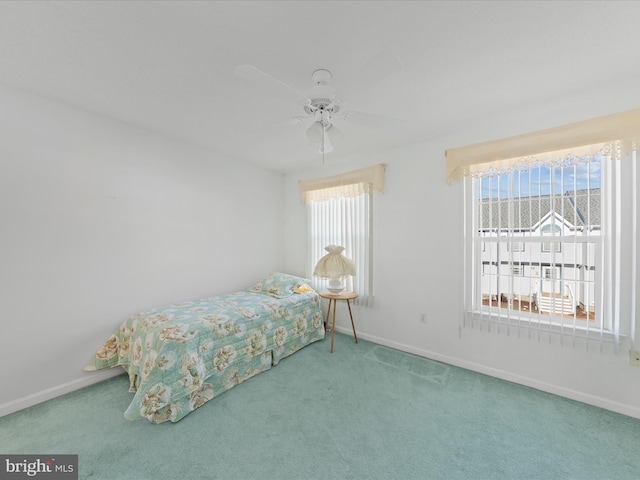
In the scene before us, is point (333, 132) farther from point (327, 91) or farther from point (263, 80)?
point (263, 80)

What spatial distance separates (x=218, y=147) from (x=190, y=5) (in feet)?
6.54

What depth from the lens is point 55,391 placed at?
212 centimetres

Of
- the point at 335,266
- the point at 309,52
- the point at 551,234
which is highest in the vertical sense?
the point at 309,52

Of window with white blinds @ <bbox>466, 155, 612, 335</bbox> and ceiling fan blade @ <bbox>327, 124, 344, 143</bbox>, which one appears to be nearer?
ceiling fan blade @ <bbox>327, 124, 344, 143</bbox>

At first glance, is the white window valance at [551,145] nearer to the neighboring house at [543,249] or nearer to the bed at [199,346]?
the neighboring house at [543,249]

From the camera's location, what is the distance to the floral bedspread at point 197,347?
190cm

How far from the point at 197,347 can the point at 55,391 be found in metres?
1.22

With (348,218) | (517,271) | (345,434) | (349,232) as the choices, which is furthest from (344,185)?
(345,434)

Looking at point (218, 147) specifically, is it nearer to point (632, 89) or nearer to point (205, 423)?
point (205, 423)

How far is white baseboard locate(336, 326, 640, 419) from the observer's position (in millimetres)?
1961

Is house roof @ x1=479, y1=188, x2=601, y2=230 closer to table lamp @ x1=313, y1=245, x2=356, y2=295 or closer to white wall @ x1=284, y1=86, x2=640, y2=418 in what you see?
white wall @ x1=284, y1=86, x2=640, y2=418

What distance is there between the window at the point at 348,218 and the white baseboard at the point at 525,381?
68 cm

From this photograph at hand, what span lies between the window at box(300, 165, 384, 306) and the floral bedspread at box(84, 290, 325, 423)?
0.86 meters

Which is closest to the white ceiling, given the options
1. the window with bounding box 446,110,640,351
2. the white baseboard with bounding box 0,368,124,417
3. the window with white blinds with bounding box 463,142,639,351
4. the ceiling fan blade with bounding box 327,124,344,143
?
the ceiling fan blade with bounding box 327,124,344,143
